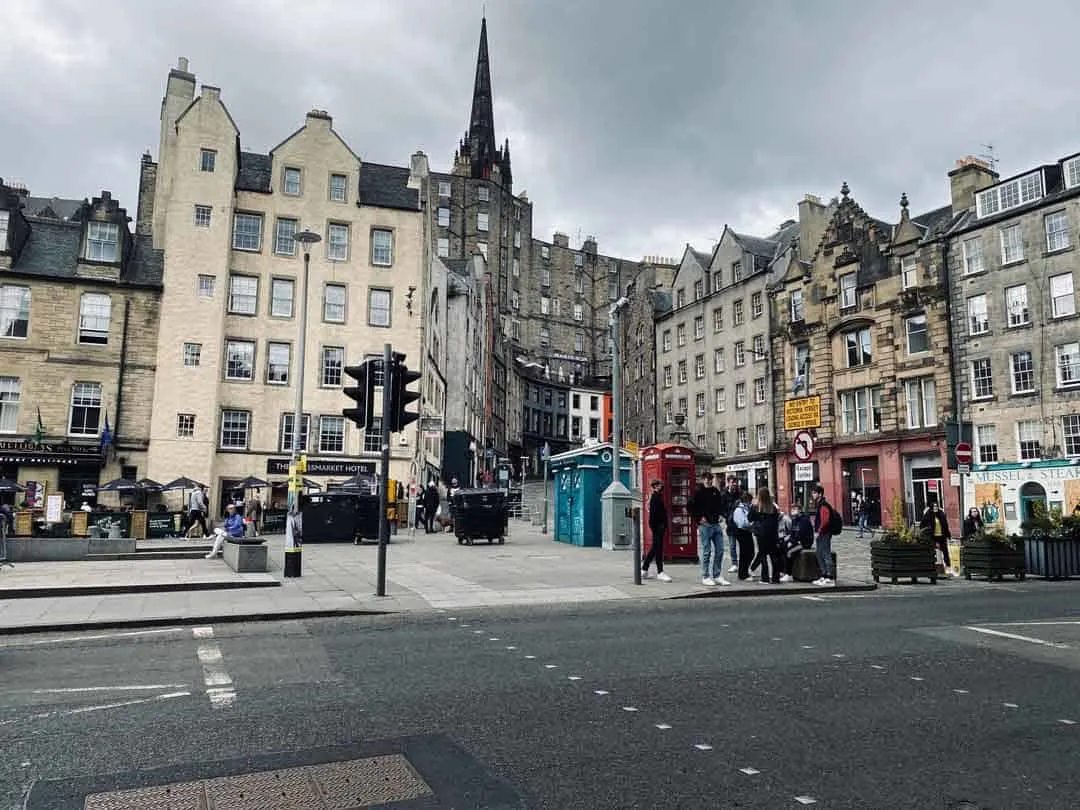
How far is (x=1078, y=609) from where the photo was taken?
1161 centimetres

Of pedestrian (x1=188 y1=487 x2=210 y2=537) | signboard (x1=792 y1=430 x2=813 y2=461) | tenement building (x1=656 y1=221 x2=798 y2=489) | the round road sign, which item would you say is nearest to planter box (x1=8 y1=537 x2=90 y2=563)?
pedestrian (x1=188 y1=487 x2=210 y2=537)

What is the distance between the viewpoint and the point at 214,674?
688 cm

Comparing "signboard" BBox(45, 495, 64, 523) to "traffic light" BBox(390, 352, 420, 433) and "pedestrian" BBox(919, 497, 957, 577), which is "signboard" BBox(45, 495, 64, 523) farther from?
"pedestrian" BBox(919, 497, 957, 577)

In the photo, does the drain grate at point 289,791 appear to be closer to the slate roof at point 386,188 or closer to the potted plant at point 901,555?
the potted plant at point 901,555

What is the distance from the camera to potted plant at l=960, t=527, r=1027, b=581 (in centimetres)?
1664

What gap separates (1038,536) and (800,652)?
1224 cm

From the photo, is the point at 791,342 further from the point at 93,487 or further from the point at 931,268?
the point at 93,487

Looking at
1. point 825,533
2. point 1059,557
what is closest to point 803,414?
point 825,533

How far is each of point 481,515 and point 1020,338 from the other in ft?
81.7

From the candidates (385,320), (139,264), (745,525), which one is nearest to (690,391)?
(385,320)

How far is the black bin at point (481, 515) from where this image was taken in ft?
81.4

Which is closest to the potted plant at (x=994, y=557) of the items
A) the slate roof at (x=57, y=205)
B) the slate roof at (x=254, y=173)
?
the slate roof at (x=254, y=173)

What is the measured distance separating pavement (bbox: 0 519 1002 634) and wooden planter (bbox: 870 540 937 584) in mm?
468

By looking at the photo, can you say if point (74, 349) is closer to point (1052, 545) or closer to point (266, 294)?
point (266, 294)
